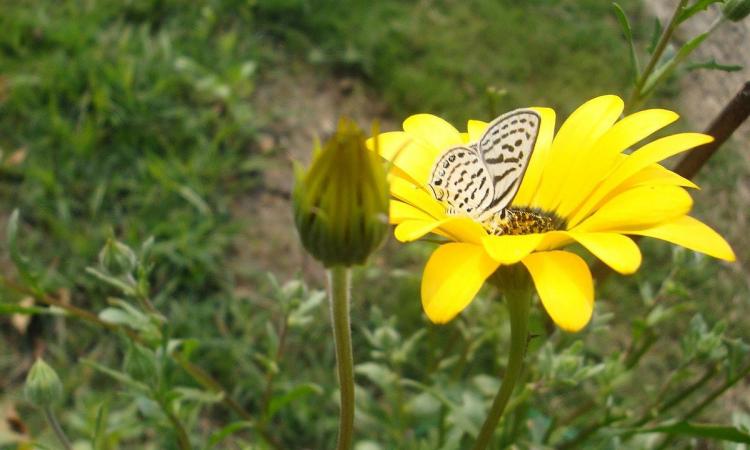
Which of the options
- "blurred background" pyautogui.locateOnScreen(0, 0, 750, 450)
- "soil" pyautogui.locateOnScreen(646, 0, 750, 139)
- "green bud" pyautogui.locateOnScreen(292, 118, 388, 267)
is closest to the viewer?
"green bud" pyautogui.locateOnScreen(292, 118, 388, 267)

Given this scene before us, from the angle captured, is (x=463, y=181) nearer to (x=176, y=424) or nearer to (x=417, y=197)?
(x=417, y=197)

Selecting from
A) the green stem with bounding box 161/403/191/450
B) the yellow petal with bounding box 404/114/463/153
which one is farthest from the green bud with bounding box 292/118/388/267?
the green stem with bounding box 161/403/191/450

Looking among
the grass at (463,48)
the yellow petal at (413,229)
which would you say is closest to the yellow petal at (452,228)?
the yellow petal at (413,229)

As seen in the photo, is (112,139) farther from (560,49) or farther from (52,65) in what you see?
(560,49)

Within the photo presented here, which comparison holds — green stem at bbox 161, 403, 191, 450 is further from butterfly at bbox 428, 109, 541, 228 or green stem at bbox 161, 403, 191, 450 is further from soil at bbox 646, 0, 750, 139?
soil at bbox 646, 0, 750, 139

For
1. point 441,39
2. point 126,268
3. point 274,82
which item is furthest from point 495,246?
point 441,39
